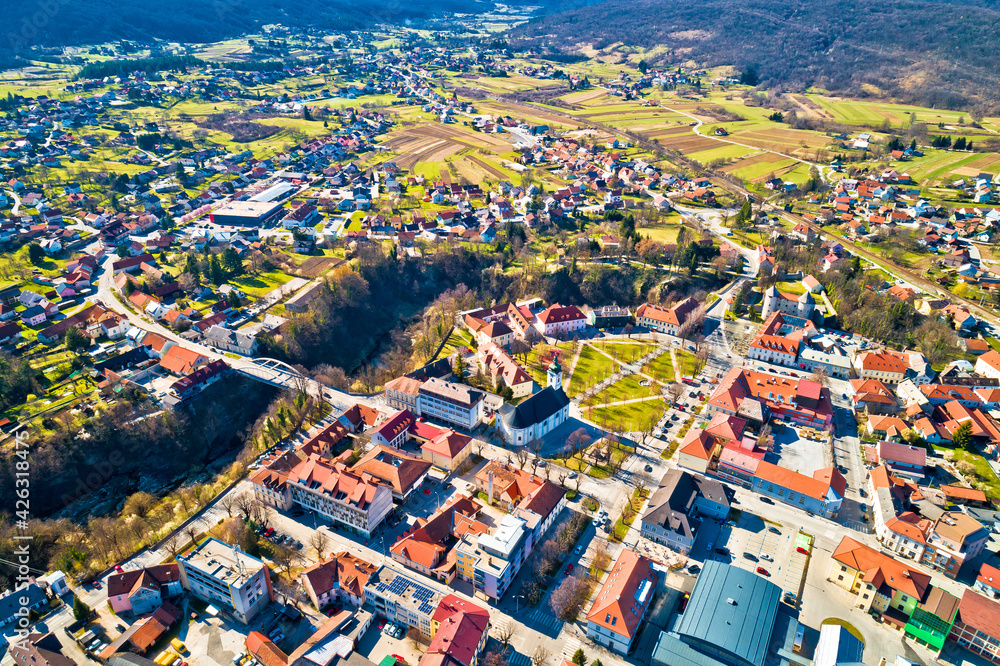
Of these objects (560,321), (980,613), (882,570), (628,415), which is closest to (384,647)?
(628,415)

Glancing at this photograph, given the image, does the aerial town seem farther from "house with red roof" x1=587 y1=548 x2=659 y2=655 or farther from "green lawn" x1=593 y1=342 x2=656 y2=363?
"green lawn" x1=593 y1=342 x2=656 y2=363

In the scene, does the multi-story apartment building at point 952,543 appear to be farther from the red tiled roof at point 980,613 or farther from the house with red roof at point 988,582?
the red tiled roof at point 980,613

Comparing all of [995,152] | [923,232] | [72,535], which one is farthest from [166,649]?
[995,152]

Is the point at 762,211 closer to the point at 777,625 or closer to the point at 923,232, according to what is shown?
the point at 923,232

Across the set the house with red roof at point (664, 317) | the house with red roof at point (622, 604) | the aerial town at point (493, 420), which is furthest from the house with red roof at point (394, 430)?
the house with red roof at point (664, 317)

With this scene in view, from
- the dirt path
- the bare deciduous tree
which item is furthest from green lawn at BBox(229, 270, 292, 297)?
the dirt path

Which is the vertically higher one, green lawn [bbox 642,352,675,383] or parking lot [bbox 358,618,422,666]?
green lawn [bbox 642,352,675,383]
